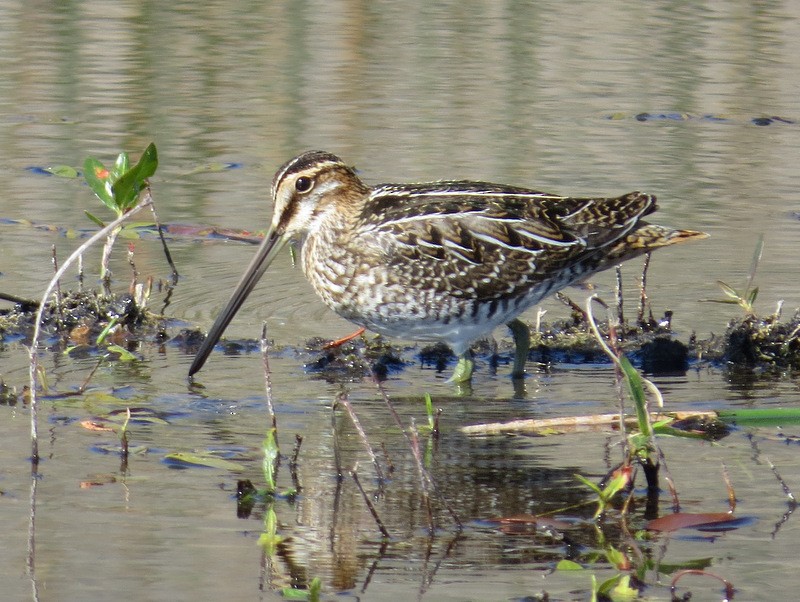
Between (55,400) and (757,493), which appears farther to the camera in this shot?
(55,400)

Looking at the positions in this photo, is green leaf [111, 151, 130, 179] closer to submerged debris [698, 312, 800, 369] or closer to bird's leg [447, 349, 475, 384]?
bird's leg [447, 349, 475, 384]

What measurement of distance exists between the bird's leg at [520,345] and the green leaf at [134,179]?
1705mm

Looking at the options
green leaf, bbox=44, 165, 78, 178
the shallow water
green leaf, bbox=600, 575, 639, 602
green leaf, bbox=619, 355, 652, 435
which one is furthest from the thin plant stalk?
green leaf, bbox=44, 165, 78, 178

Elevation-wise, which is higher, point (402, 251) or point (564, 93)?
point (402, 251)

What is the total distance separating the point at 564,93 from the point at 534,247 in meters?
6.10

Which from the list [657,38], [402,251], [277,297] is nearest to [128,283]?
[277,297]

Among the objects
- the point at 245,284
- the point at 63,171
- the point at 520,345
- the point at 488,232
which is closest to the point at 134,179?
the point at 245,284

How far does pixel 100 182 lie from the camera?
6410mm

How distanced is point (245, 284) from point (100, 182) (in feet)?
2.55

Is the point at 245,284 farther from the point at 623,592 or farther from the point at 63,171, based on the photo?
the point at 623,592

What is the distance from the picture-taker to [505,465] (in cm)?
497

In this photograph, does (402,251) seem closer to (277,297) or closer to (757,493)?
(277,297)

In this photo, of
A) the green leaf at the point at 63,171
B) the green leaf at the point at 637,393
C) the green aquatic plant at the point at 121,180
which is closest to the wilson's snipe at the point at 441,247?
the green aquatic plant at the point at 121,180

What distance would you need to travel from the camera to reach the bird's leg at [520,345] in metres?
6.33
